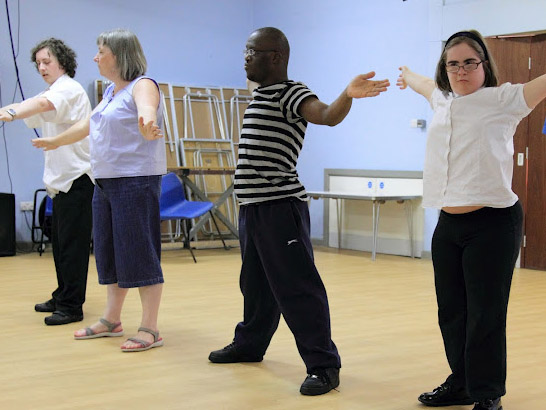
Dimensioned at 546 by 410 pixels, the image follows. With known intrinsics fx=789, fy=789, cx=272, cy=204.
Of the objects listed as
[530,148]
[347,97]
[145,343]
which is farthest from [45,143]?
[530,148]

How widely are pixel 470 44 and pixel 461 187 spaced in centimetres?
47

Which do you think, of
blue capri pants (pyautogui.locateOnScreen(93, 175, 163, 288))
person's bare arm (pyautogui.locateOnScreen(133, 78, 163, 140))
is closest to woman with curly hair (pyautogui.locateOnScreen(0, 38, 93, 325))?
blue capri pants (pyautogui.locateOnScreen(93, 175, 163, 288))

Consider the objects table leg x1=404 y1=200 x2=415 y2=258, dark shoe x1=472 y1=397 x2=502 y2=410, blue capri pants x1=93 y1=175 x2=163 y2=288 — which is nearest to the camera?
dark shoe x1=472 y1=397 x2=502 y2=410

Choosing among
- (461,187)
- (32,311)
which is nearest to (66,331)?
(32,311)

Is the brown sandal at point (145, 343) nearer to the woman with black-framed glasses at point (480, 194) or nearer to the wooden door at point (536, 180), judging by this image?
the woman with black-framed glasses at point (480, 194)

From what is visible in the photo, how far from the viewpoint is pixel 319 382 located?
2938 millimetres

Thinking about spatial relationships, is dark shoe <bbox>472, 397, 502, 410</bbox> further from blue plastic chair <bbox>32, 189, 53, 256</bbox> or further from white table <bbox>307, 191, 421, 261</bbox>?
Result: blue plastic chair <bbox>32, 189, 53, 256</bbox>

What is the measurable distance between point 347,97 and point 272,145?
0.44 m

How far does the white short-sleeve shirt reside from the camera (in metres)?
4.24

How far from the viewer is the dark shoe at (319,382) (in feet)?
9.59

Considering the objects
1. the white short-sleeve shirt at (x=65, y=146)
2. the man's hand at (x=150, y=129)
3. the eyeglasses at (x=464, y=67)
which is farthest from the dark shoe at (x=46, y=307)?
the eyeglasses at (x=464, y=67)

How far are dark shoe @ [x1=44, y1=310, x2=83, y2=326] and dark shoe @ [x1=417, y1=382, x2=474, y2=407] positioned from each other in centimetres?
222

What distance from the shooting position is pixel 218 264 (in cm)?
716

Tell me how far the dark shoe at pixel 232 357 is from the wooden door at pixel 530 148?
14.2ft
